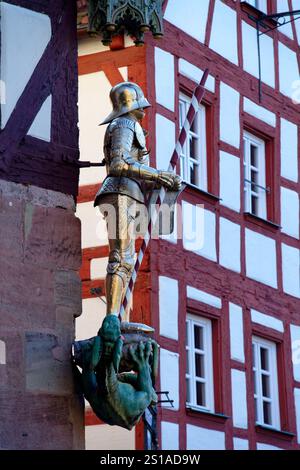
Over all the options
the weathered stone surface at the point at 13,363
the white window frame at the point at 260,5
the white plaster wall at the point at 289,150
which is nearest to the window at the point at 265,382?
the white plaster wall at the point at 289,150

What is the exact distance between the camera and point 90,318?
20.4 metres

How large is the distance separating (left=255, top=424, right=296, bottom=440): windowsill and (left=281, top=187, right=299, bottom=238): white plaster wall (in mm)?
2652

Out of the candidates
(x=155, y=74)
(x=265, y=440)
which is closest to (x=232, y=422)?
(x=265, y=440)

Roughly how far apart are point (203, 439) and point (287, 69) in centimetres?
593

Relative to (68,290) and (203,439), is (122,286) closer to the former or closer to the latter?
(68,290)

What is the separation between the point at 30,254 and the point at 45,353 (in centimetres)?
59

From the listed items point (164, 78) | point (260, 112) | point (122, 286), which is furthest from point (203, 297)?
point (122, 286)

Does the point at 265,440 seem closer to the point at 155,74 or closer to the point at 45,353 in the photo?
the point at 155,74

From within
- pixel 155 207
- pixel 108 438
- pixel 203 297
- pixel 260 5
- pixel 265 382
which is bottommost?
pixel 155 207

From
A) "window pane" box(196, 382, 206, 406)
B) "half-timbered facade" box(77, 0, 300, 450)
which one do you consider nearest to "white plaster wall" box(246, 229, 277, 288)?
"half-timbered facade" box(77, 0, 300, 450)

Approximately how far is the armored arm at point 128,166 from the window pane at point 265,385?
11333 millimetres

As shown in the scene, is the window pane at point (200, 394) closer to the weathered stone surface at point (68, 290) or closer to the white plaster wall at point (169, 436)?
the white plaster wall at point (169, 436)

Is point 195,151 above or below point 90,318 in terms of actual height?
above

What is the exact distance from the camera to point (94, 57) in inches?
843
